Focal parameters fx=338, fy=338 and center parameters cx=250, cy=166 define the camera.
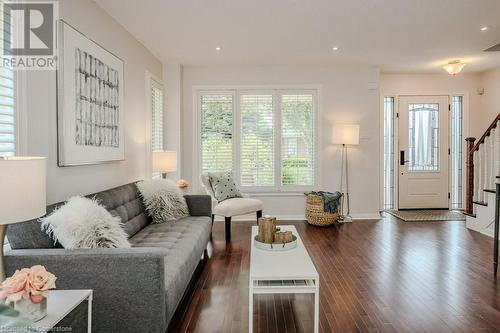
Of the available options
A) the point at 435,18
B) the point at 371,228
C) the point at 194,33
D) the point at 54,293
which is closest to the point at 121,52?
the point at 194,33

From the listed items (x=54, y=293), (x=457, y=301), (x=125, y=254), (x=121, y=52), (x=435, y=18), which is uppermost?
(x=435, y=18)

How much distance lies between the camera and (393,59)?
5473mm

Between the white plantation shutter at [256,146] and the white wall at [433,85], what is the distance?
2.51m

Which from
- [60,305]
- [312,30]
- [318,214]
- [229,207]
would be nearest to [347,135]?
[318,214]

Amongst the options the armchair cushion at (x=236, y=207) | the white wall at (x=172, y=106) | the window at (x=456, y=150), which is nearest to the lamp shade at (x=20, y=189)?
the armchair cushion at (x=236, y=207)

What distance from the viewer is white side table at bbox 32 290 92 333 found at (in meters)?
1.38

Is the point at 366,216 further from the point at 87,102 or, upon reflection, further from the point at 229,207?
the point at 87,102

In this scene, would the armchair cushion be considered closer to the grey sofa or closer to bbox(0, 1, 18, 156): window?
the grey sofa

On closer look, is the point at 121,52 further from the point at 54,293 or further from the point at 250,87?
the point at 54,293

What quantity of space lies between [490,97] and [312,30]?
4401 mm

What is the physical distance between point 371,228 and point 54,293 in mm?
4638

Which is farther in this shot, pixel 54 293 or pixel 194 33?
pixel 194 33

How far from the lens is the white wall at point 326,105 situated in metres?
5.87

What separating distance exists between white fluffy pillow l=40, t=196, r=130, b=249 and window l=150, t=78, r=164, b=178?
282cm
